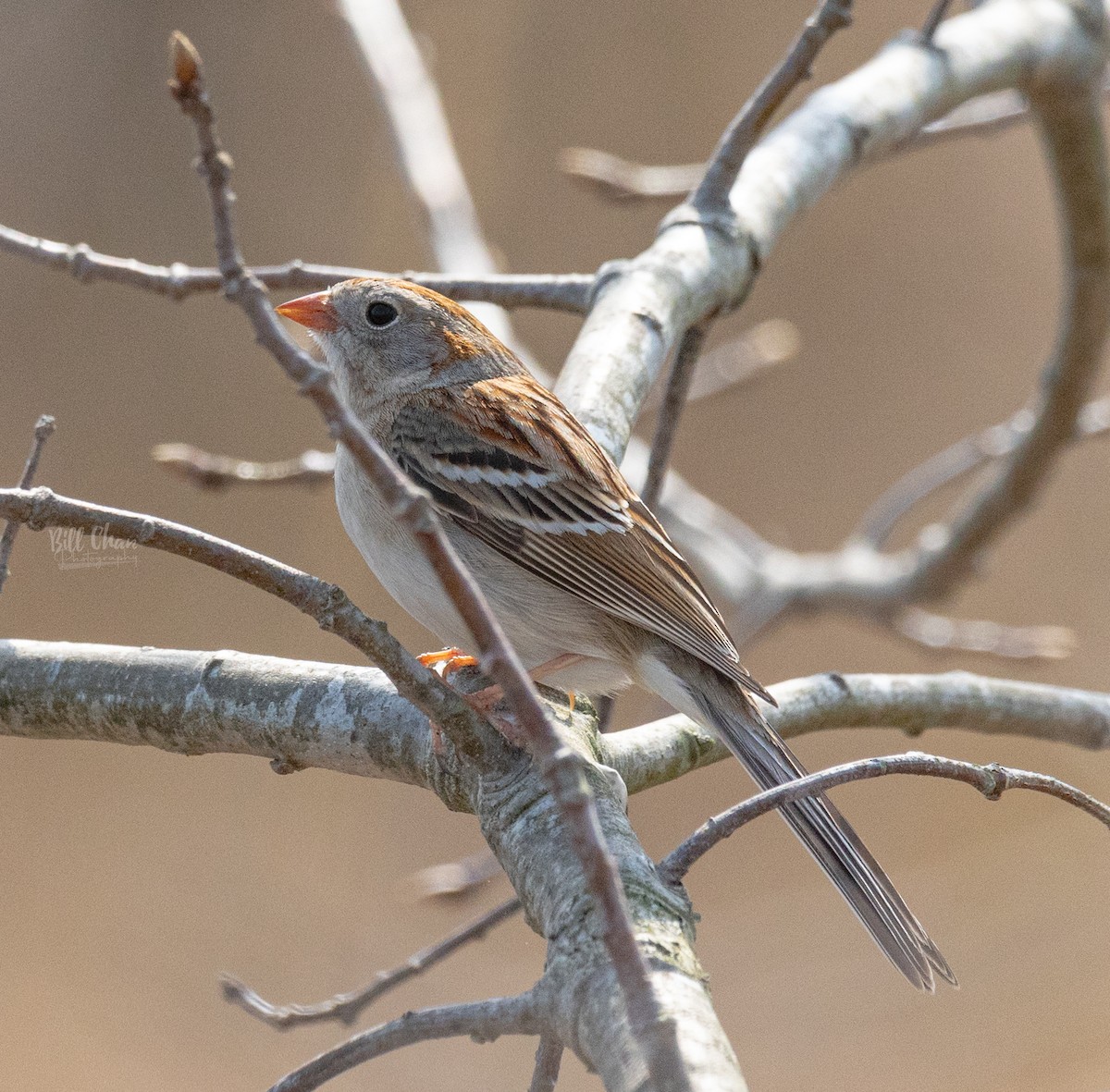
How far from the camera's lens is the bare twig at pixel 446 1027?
791 mm

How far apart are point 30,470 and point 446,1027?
67cm

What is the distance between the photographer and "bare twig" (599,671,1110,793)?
1.42 metres

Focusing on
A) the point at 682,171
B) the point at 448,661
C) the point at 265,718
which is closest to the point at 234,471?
the point at 448,661

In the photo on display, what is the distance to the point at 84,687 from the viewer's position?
1.26 metres

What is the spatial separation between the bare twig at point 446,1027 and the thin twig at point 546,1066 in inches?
2.9

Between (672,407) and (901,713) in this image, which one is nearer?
(901,713)

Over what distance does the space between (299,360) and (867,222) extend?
14.1 feet

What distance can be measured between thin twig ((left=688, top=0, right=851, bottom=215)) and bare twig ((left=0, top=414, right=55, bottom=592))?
1.12 metres

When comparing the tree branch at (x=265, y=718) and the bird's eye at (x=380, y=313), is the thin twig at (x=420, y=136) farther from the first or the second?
the tree branch at (x=265, y=718)

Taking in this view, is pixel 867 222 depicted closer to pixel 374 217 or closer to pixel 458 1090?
pixel 374 217

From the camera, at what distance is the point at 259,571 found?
89cm

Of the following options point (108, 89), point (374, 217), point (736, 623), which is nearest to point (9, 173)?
point (108, 89)

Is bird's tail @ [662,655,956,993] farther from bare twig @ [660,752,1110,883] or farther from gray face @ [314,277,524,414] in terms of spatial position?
gray face @ [314,277,524,414]

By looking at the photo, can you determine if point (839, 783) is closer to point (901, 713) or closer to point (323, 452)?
point (901, 713)
